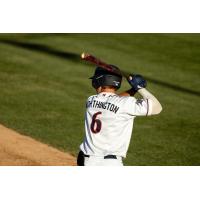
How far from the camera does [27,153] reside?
35.0ft

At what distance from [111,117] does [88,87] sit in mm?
8618

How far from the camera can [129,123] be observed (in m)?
6.94

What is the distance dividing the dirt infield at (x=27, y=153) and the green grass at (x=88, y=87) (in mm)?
303

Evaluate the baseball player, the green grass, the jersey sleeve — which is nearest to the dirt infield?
the green grass

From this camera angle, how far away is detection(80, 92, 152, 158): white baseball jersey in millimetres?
6816

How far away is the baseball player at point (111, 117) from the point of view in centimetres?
683

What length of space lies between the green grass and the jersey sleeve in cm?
380

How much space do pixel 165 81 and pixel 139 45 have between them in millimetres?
3935

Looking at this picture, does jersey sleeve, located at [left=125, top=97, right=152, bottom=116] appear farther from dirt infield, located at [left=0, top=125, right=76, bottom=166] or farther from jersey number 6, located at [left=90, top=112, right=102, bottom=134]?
dirt infield, located at [left=0, top=125, right=76, bottom=166]

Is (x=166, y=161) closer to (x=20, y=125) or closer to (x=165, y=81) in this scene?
(x=20, y=125)

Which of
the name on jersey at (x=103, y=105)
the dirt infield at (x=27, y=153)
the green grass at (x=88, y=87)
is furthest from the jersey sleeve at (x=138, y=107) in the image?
the green grass at (x=88, y=87)

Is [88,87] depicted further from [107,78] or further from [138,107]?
[138,107]

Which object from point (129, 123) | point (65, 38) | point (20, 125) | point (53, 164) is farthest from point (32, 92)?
point (129, 123)

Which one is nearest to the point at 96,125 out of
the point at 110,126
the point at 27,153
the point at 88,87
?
the point at 110,126
